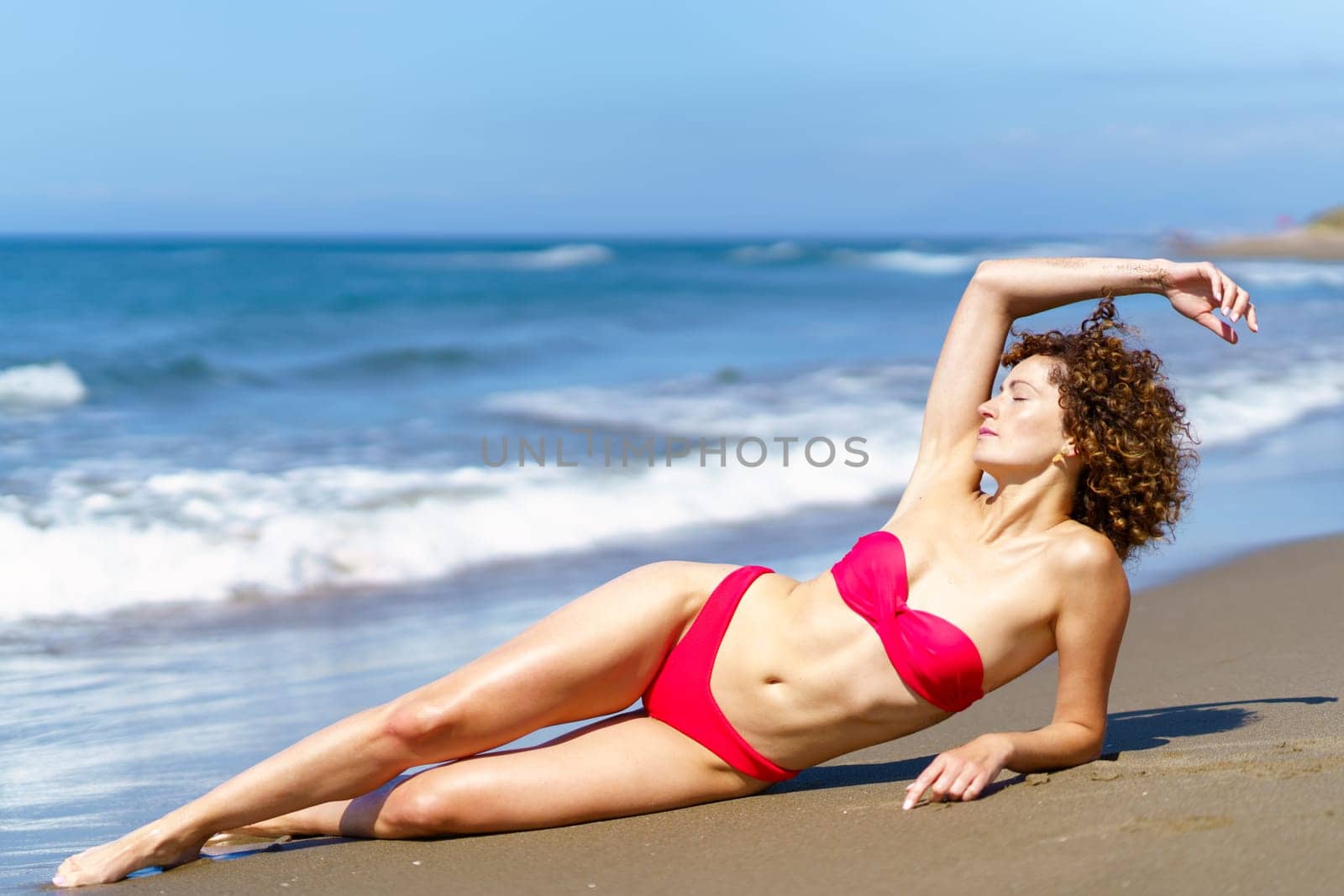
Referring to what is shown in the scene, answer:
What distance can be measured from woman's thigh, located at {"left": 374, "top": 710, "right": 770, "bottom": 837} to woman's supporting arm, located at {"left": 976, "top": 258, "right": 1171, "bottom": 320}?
1.38 meters

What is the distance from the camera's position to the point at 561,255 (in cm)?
5797

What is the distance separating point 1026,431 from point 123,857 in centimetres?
223

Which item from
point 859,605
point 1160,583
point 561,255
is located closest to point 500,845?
point 859,605

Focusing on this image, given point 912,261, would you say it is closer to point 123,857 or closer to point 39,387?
point 39,387

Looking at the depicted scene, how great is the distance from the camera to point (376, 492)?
27.8ft

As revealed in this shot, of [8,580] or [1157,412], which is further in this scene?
[8,580]

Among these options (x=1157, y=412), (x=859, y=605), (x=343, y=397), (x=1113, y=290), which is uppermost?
(x=1113, y=290)

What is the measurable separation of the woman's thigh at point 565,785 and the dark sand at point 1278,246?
51.6 m

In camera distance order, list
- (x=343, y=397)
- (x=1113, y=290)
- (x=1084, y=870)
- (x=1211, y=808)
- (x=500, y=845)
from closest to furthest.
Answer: (x=1084, y=870) → (x=1211, y=808) → (x=500, y=845) → (x=1113, y=290) → (x=343, y=397)

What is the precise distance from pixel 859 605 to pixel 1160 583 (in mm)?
3265

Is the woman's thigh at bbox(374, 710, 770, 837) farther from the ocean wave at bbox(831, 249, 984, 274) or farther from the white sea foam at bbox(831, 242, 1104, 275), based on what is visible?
the ocean wave at bbox(831, 249, 984, 274)

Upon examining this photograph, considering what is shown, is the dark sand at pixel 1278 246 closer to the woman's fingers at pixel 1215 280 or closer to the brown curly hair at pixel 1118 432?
the woman's fingers at pixel 1215 280

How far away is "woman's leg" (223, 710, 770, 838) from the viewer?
3.16 m

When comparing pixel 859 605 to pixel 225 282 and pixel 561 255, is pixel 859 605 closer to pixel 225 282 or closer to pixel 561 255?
pixel 225 282
